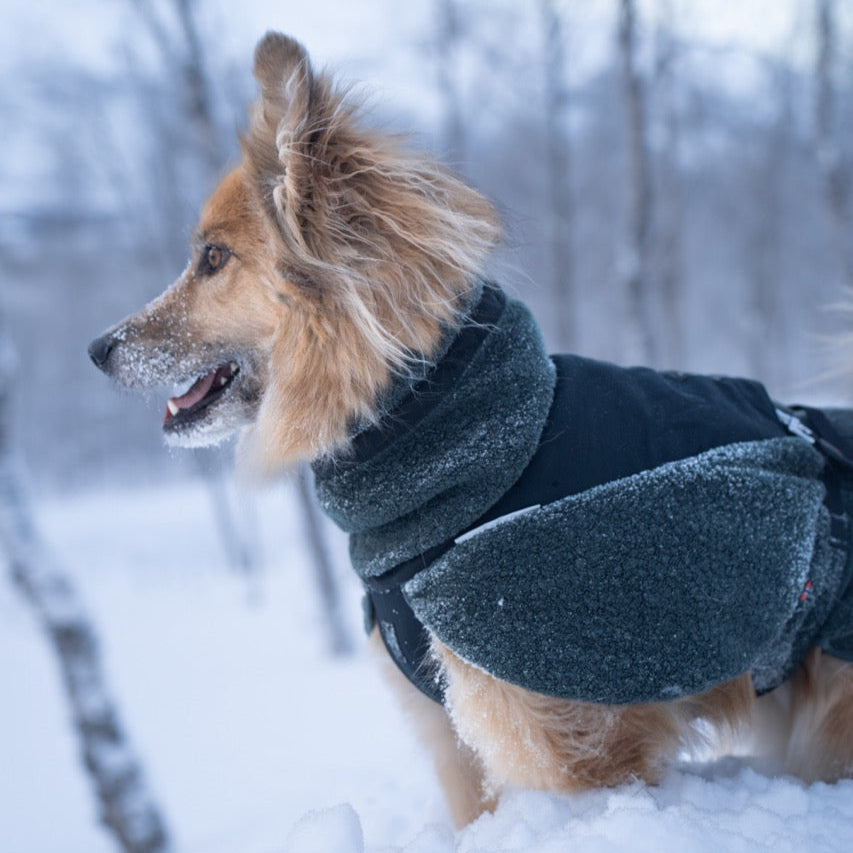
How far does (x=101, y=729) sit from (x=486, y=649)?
355cm

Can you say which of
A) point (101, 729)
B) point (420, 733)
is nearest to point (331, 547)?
point (101, 729)

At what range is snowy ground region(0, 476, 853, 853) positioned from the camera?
1783mm

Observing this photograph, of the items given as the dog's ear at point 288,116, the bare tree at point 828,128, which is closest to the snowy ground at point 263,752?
the dog's ear at point 288,116

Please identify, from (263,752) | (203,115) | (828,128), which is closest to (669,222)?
(828,128)

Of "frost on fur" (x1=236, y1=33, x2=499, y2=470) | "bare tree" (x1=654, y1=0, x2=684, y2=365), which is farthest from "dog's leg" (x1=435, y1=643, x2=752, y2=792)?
"bare tree" (x1=654, y1=0, x2=684, y2=365)

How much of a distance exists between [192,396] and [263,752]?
16.8 feet

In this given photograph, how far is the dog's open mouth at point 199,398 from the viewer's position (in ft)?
8.21

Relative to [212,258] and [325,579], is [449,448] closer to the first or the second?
[212,258]

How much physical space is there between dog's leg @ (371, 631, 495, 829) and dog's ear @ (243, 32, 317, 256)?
4.73 ft

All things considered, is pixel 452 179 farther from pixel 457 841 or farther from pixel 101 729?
pixel 101 729

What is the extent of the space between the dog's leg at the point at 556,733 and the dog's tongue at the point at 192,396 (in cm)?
132

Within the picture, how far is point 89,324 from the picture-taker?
23047mm

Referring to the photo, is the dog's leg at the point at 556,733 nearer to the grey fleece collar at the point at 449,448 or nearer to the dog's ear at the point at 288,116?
the grey fleece collar at the point at 449,448

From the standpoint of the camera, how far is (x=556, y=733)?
1.85 meters
